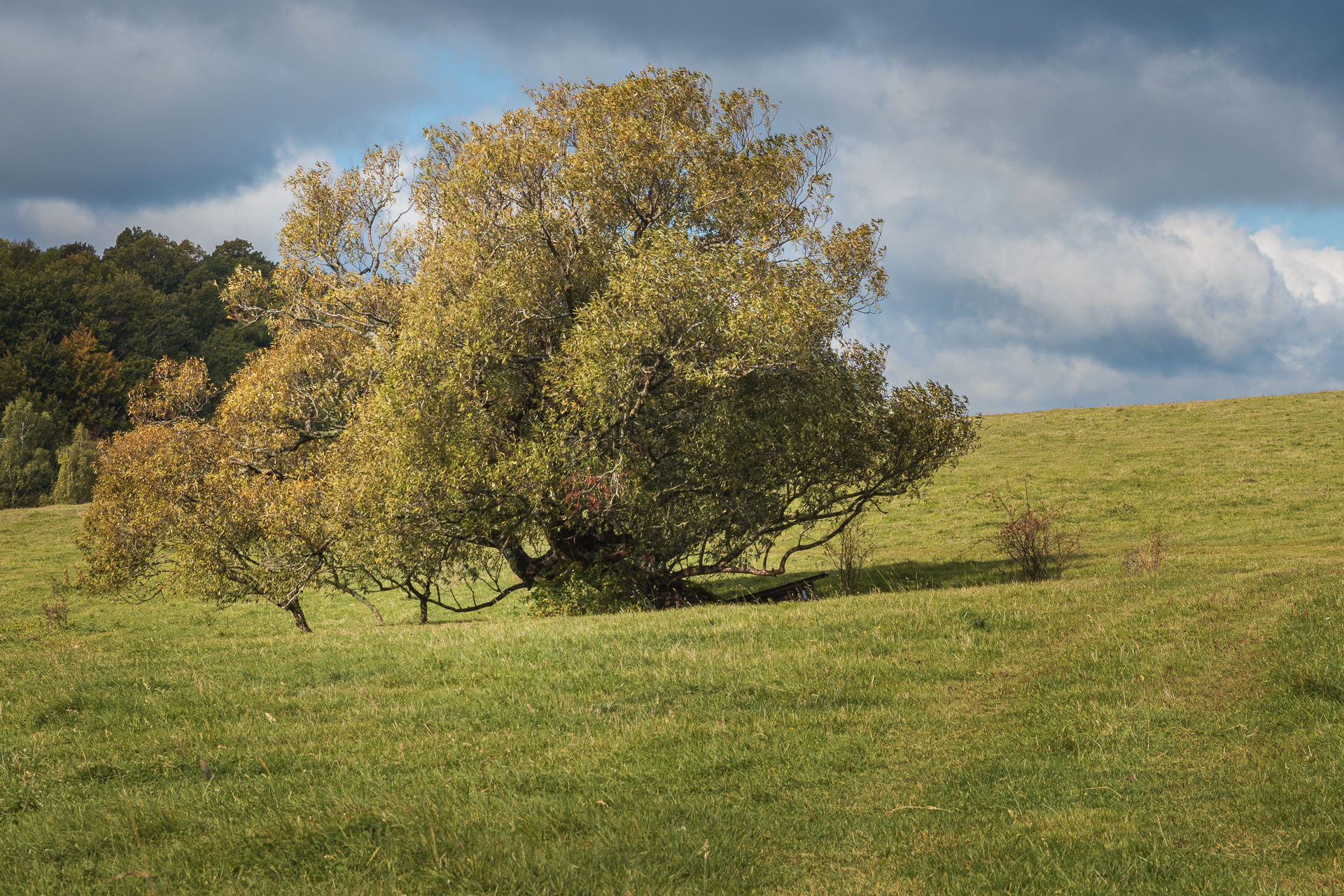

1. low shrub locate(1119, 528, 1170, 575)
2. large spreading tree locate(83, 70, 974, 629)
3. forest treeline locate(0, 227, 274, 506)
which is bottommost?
low shrub locate(1119, 528, 1170, 575)

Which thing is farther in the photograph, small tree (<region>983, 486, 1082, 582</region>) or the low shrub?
small tree (<region>983, 486, 1082, 582</region>)

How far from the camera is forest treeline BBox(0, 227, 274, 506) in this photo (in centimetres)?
8362

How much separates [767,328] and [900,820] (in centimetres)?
1337

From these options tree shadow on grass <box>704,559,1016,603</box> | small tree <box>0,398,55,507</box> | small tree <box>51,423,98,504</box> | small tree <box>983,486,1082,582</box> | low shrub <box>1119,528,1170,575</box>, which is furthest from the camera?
small tree <box>0,398,55,507</box>

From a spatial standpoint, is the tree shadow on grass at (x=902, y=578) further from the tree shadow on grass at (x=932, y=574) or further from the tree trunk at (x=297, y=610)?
the tree trunk at (x=297, y=610)

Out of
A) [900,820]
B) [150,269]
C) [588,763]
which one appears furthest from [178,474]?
[150,269]

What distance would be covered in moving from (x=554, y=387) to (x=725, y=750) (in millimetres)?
12758

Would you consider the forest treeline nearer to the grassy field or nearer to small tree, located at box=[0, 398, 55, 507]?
small tree, located at box=[0, 398, 55, 507]

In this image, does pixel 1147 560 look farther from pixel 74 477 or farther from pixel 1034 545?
pixel 74 477

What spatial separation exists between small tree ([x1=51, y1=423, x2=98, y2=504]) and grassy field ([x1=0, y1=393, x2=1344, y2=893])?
238 feet

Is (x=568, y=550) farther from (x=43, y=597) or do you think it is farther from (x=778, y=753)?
(x=43, y=597)

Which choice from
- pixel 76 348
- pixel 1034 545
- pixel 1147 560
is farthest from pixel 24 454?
pixel 1147 560

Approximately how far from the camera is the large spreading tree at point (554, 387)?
65.6ft

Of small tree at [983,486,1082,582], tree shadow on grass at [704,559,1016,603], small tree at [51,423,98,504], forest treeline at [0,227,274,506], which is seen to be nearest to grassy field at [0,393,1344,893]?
small tree at [983,486,1082,582]
